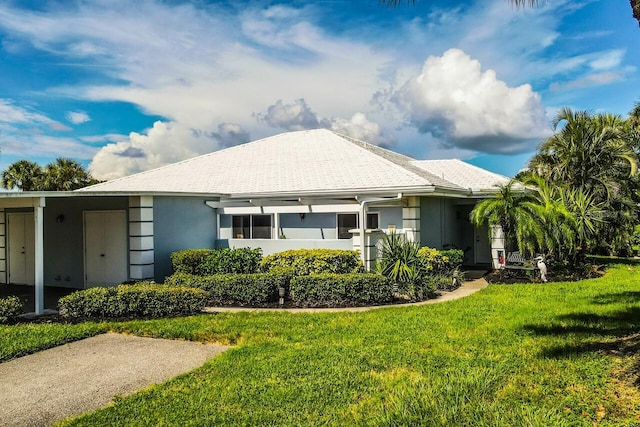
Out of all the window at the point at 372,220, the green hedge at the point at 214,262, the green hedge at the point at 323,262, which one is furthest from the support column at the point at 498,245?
the green hedge at the point at 214,262

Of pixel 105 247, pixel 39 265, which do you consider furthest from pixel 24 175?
pixel 39 265

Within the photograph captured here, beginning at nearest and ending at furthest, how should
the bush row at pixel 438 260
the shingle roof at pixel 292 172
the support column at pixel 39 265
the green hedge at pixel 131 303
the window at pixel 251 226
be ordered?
the green hedge at pixel 131 303 → the support column at pixel 39 265 → the bush row at pixel 438 260 → the shingle roof at pixel 292 172 → the window at pixel 251 226

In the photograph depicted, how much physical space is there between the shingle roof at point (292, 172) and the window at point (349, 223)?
1.20m

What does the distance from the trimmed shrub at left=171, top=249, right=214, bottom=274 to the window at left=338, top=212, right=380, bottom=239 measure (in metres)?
4.56

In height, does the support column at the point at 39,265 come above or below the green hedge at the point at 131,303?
above

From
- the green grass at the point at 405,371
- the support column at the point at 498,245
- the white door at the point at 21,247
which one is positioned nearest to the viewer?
the green grass at the point at 405,371

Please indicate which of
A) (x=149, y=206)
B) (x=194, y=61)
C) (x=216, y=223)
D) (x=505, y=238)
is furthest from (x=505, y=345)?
(x=194, y=61)

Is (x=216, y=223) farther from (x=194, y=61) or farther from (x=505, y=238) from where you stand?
(x=505, y=238)

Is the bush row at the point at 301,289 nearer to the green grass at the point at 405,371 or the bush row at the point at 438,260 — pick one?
the green grass at the point at 405,371

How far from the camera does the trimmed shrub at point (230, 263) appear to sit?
14.3m

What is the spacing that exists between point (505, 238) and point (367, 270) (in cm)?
523

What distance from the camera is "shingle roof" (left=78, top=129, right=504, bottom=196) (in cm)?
1615

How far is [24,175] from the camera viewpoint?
3278 cm

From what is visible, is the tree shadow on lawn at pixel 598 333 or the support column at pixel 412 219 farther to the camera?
the support column at pixel 412 219
